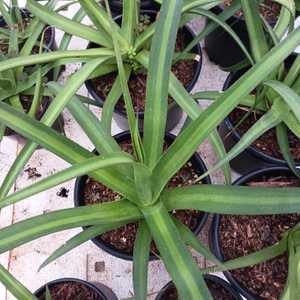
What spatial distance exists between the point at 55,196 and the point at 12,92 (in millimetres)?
312

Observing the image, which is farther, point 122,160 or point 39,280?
point 39,280

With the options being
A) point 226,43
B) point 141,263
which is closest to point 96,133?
point 141,263

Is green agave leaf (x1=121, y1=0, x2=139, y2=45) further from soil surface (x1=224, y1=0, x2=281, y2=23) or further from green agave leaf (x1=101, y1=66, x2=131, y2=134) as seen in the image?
soil surface (x1=224, y1=0, x2=281, y2=23)

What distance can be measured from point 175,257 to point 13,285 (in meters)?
0.32

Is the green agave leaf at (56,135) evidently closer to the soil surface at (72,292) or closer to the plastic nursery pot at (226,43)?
the soil surface at (72,292)

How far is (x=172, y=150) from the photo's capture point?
0.63 meters

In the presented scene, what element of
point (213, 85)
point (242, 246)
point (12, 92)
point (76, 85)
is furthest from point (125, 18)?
point (242, 246)

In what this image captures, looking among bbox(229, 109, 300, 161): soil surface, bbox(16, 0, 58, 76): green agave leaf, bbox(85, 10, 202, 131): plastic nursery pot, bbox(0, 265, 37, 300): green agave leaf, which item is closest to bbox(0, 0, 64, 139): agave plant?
bbox(16, 0, 58, 76): green agave leaf

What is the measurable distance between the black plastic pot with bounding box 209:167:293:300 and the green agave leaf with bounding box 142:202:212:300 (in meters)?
0.23

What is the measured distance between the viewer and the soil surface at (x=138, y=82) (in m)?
1.05

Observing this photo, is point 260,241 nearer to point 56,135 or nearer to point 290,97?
point 290,97

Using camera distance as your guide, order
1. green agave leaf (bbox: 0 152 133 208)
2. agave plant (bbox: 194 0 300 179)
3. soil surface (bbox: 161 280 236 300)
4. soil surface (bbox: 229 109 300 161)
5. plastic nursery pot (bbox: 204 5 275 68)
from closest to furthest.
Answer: green agave leaf (bbox: 0 152 133 208), agave plant (bbox: 194 0 300 179), soil surface (bbox: 161 280 236 300), soil surface (bbox: 229 109 300 161), plastic nursery pot (bbox: 204 5 275 68)

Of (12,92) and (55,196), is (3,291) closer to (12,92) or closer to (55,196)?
(55,196)

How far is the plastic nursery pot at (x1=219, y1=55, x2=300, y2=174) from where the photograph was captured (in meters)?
0.94
